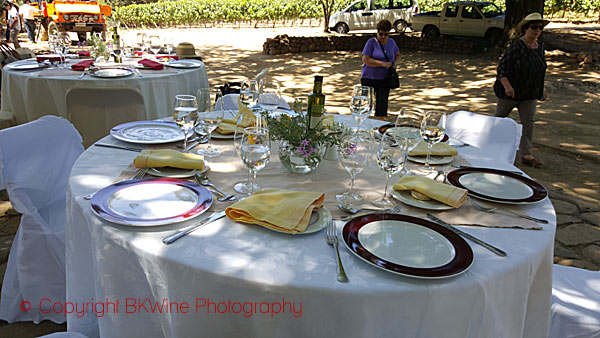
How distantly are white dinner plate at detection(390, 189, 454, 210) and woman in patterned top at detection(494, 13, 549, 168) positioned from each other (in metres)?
3.81

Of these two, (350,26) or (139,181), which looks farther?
(350,26)

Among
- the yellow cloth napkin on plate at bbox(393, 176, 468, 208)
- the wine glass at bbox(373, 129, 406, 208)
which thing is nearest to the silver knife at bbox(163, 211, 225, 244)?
the wine glass at bbox(373, 129, 406, 208)

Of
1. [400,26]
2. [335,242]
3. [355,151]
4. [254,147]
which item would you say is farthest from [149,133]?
[400,26]

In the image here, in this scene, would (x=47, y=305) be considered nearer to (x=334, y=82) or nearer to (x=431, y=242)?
(x=431, y=242)

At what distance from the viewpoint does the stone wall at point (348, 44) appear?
14172 mm

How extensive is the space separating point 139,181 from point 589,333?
6.35 feet

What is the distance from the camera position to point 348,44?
612 inches

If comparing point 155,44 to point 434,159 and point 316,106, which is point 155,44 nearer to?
point 316,106

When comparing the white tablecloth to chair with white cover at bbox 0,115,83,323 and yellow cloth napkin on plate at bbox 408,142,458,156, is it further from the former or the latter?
yellow cloth napkin on plate at bbox 408,142,458,156

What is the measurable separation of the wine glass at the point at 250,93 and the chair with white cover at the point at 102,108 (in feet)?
4.60

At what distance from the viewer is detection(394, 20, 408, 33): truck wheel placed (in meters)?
17.7

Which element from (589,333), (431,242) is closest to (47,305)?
(431,242)

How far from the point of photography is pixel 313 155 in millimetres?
1817

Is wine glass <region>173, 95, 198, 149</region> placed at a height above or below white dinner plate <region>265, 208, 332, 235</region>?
above
